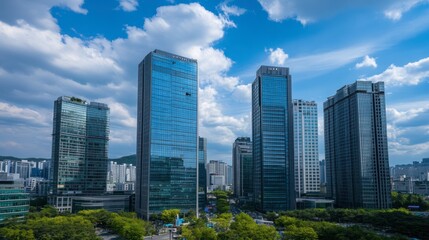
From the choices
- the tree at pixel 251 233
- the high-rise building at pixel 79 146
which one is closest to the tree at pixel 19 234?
the tree at pixel 251 233

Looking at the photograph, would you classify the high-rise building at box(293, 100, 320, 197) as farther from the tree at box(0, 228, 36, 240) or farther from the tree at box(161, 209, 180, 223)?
the tree at box(0, 228, 36, 240)

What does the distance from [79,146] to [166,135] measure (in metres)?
50.5

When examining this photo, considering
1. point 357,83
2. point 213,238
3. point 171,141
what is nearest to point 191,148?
point 171,141

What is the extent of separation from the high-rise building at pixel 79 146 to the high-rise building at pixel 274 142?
6570 centimetres

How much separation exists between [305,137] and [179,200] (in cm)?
7869

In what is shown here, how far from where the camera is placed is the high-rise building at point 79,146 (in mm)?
129250

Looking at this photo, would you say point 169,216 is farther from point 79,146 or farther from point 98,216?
point 79,146

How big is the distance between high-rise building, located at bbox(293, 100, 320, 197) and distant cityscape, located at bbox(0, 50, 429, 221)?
47cm

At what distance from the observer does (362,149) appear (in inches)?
4838

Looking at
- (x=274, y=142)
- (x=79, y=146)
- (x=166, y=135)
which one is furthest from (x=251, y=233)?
(x=79, y=146)

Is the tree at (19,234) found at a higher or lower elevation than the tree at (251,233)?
lower

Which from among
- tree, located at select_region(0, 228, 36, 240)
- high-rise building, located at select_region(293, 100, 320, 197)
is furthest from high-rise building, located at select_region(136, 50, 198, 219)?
high-rise building, located at select_region(293, 100, 320, 197)

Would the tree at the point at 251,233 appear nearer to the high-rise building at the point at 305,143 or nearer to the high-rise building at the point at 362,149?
the high-rise building at the point at 362,149

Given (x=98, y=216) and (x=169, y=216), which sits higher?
(x=98, y=216)
